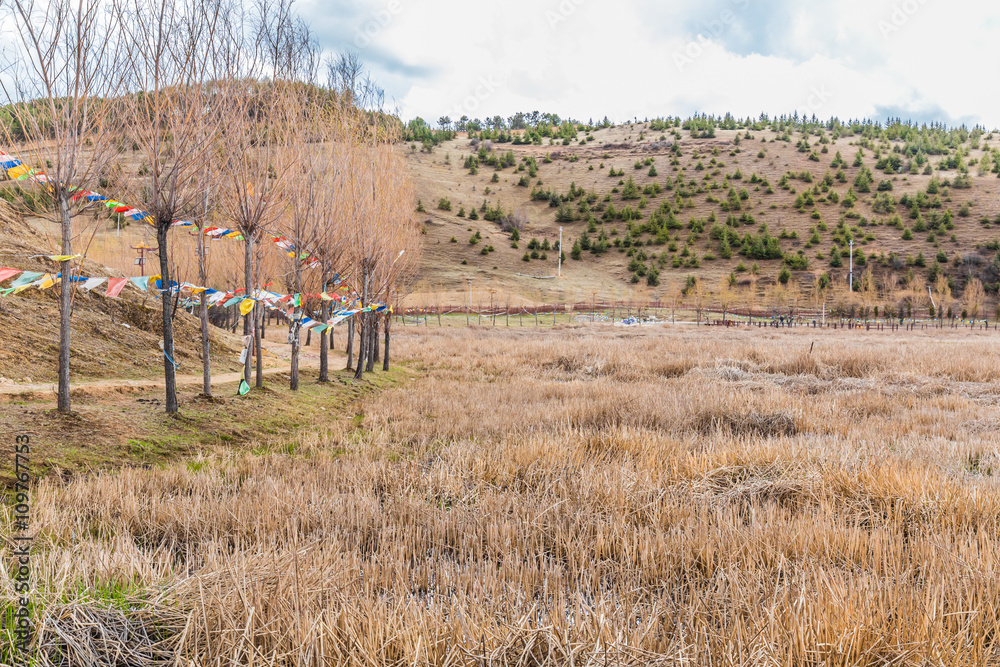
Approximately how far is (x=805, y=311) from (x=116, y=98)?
203 feet

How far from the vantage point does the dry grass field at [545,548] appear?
2252 mm

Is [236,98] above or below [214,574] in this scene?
above

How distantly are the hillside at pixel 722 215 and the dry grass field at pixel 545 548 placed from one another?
159 feet

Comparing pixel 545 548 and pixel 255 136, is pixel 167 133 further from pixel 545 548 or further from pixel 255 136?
pixel 545 548

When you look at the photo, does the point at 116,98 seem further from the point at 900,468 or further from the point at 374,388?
the point at 900,468

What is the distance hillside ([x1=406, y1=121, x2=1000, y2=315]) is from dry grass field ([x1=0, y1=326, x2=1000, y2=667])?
4835cm

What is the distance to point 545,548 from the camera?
3.65m

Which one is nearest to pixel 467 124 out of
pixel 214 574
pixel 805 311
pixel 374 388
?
pixel 805 311

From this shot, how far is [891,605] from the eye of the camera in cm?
245

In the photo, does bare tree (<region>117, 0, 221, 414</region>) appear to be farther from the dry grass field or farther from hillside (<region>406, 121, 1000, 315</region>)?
hillside (<region>406, 121, 1000, 315</region>)

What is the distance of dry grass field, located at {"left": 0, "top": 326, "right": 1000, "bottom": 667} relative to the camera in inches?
88.7

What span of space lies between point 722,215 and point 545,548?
8088 centimetres

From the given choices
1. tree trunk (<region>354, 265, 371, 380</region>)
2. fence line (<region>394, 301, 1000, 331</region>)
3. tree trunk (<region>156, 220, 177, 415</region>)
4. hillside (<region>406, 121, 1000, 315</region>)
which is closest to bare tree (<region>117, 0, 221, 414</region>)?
tree trunk (<region>156, 220, 177, 415</region>)

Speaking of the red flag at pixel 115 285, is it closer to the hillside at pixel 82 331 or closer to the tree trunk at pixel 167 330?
the tree trunk at pixel 167 330
